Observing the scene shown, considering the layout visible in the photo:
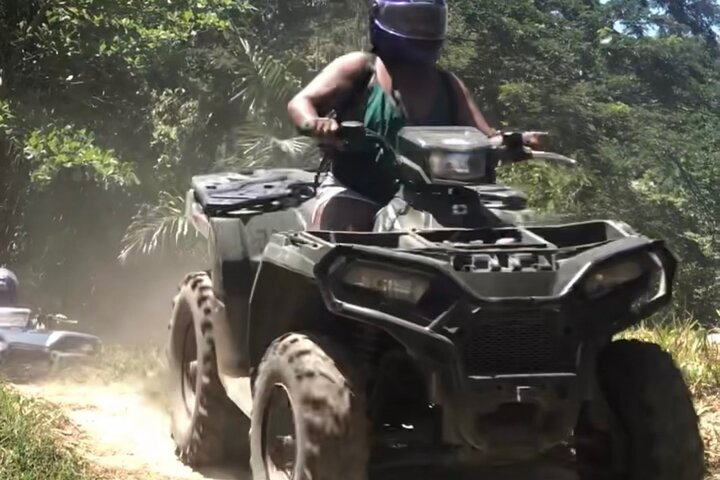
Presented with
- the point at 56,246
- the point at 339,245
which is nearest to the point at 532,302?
the point at 339,245

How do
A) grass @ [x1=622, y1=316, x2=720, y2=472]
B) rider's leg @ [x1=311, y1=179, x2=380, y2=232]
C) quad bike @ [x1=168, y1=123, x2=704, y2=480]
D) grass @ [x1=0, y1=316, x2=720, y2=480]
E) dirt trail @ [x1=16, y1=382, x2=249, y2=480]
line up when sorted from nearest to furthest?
1. quad bike @ [x1=168, y1=123, x2=704, y2=480]
2. grass @ [x1=0, y1=316, x2=720, y2=480]
3. rider's leg @ [x1=311, y1=179, x2=380, y2=232]
4. dirt trail @ [x1=16, y1=382, x2=249, y2=480]
5. grass @ [x1=622, y1=316, x2=720, y2=472]

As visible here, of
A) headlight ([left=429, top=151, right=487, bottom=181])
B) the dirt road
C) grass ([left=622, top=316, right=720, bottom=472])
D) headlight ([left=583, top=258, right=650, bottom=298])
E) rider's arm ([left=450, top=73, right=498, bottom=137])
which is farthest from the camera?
grass ([left=622, top=316, right=720, bottom=472])

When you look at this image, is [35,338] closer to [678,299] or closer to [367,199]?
[367,199]

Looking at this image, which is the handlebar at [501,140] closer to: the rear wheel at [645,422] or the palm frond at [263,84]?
the rear wheel at [645,422]

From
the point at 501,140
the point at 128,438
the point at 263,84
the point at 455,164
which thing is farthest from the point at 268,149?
the point at 455,164

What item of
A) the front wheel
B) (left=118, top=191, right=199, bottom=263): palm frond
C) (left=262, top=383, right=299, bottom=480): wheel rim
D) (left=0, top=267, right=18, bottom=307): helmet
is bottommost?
(left=118, top=191, right=199, bottom=263): palm frond

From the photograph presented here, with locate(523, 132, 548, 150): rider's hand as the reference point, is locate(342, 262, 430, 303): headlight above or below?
below

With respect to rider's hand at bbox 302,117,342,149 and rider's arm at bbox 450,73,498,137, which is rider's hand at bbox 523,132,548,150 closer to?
rider's arm at bbox 450,73,498,137

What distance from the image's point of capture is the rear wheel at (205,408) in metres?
5.19

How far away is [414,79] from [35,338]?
5.22 meters

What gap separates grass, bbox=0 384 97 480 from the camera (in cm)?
447

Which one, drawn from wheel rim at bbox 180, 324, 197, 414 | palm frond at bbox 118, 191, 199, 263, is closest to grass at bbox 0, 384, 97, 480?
wheel rim at bbox 180, 324, 197, 414

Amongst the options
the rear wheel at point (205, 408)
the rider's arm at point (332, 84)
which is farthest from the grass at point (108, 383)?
the rider's arm at point (332, 84)

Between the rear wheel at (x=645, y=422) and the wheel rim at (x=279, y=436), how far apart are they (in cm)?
112
